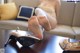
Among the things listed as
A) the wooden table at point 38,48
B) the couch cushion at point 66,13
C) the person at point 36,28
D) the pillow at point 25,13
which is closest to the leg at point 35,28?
the person at point 36,28

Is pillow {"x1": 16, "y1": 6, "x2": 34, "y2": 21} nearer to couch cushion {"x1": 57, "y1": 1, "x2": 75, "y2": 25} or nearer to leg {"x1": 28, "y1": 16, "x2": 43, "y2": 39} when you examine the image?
couch cushion {"x1": 57, "y1": 1, "x2": 75, "y2": 25}

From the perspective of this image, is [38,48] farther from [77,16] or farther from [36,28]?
[77,16]

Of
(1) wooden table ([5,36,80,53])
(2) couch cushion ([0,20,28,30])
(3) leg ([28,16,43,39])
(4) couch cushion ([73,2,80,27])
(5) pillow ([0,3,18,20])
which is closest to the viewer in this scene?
(1) wooden table ([5,36,80,53])

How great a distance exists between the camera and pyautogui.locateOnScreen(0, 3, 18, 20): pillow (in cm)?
294

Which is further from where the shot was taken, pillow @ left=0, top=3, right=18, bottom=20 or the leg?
pillow @ left=0, top=3, right=18, bottom=20

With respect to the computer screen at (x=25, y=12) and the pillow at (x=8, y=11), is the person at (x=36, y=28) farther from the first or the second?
the pillow at (x=8, y=11)

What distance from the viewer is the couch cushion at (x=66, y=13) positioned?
3131 mm

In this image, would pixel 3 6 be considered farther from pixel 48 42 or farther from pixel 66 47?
pixel 66 47

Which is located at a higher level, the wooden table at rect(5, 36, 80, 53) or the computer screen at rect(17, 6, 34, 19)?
the computer screen at rect(17, 6, 34, 19)

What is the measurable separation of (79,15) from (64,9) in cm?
30

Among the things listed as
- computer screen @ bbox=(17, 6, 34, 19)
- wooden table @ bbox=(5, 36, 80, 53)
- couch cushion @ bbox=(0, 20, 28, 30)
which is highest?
computer screen @ bbox=(17, 6, 34, 19)

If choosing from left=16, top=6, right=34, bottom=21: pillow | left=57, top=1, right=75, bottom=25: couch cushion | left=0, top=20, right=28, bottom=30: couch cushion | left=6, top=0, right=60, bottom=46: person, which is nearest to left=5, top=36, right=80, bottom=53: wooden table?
left=6, top=0, right=60, bottom=46: person

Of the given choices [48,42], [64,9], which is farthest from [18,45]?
[64,9]

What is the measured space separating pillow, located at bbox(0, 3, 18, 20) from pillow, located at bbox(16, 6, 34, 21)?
3.7 inches
